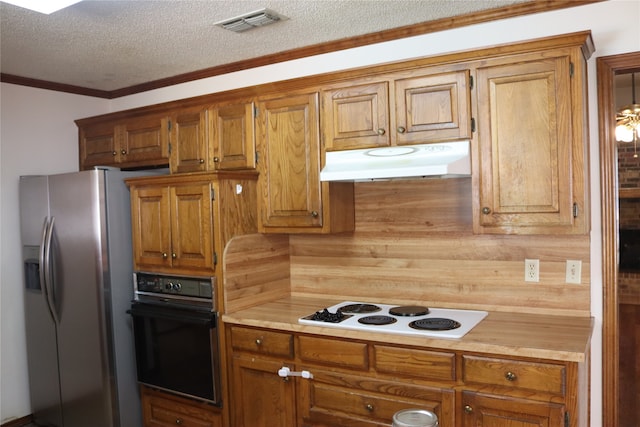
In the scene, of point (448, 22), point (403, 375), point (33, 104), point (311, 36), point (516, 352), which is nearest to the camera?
point (516, 352)

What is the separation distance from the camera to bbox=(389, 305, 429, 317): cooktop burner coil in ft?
9.05

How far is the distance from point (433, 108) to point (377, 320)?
1092 mm

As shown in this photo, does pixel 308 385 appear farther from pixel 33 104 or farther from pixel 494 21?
pixel 33 104

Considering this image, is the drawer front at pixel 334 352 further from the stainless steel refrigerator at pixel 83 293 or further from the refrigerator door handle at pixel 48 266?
the refrigerator door handle at pixel 48 266

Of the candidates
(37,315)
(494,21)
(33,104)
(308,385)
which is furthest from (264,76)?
(37,315)

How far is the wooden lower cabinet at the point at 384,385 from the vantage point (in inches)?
83.4

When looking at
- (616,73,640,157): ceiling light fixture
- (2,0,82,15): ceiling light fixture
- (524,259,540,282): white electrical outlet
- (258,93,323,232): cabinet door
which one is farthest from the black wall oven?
(616,73,640,157): ceiling light fixture

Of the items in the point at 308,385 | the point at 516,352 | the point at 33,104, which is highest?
the point at 33,104

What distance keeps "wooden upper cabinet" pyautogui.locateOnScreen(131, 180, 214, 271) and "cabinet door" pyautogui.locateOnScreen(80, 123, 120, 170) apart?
744 millimetres

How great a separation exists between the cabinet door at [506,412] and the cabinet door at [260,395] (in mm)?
919

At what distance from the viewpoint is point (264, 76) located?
3.52m

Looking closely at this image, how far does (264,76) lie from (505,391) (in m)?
2.43

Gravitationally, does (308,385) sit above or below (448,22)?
below

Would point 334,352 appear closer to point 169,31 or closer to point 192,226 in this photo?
point 192,226
